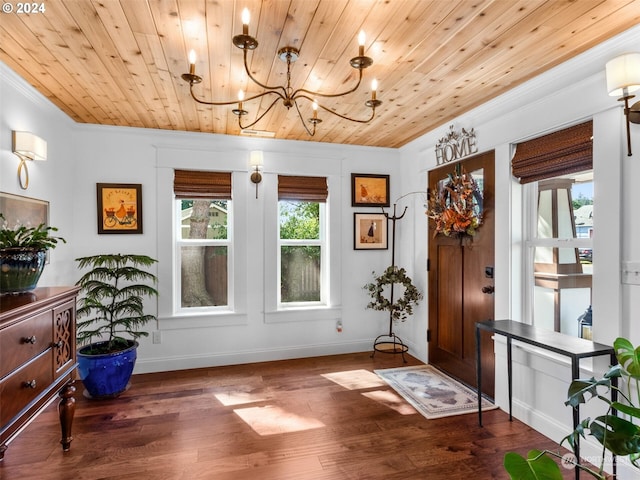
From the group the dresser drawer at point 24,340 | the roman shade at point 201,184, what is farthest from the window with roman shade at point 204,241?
the dresser drawer at point 24,340

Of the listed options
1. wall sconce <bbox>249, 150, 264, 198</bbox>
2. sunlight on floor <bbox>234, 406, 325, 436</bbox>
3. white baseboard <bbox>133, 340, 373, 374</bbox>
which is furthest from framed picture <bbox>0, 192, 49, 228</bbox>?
sunlight on floor <bbox>234, 406, 325, 436</bbox>

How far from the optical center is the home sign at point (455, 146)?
126 inches

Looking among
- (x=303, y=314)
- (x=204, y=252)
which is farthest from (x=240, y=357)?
(x=204, y=252)

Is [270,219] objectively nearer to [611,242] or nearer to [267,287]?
[267,287]

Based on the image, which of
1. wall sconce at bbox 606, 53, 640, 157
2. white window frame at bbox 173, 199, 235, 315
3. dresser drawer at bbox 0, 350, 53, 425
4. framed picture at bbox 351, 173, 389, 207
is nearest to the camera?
dresser drawer at bbox 0, 350, 53, 425

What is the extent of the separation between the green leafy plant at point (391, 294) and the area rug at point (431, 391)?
615mm

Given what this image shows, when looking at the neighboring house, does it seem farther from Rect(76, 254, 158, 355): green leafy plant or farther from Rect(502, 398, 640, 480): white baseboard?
Rect(76, 254, 158, 355): green leafy plant

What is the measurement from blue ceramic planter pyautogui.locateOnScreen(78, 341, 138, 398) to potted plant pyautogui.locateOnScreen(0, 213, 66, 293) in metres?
1.26

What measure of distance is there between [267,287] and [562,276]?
2717 mm

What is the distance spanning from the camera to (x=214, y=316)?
389 cm

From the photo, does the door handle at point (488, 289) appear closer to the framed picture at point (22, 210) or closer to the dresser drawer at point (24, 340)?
the dresser drawer at point (24, 340)

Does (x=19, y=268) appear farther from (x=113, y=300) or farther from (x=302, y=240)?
(x=302, y=240)

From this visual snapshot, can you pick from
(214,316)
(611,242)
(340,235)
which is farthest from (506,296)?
(214,316)

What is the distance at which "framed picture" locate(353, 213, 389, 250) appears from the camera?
171 inches
